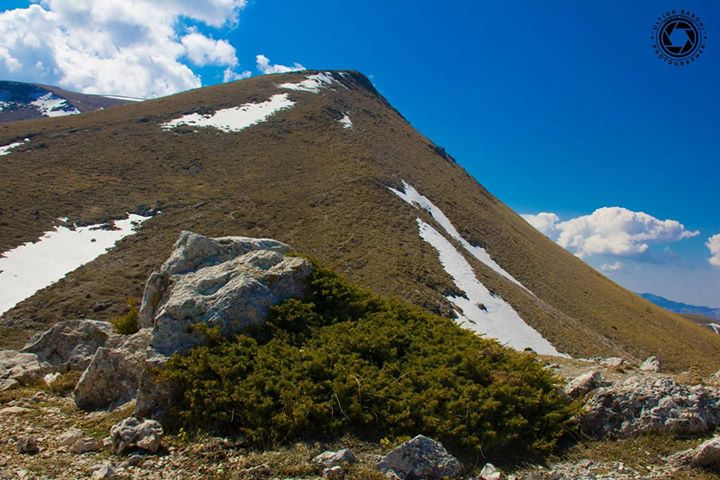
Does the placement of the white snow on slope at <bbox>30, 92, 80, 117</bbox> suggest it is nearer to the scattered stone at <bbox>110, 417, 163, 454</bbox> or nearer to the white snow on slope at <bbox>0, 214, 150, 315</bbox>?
the white snow on slope at <bbox>0, 214, 150, 315</bbox>

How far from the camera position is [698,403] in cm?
760

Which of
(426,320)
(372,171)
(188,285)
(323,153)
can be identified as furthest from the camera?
(323,153)

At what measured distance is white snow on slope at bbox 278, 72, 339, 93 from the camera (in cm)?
8438

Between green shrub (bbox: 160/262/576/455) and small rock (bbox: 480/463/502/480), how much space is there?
1.55 ft

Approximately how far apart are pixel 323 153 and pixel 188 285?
50.1 meters

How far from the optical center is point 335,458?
6.59 metres

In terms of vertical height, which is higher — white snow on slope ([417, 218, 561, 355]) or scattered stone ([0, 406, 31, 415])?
white snow on slope ([417, 218, 561, 355])

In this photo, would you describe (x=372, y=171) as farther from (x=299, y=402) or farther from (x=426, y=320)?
(x=299, y=402)

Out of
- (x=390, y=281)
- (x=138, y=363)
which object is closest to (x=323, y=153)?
(x=390, y=281)

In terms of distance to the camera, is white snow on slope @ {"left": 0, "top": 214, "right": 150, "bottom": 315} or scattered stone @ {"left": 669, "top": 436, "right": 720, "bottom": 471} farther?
white snow on slope @ {"left": 0, "top": 214, "right": 150, "bottom": 315}

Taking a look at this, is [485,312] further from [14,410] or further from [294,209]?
[14,410]

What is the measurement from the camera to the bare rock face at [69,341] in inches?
512

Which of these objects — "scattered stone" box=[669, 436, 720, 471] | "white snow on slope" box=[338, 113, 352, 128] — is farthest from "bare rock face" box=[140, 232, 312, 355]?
"white snow on slope" box=[338, 113, 352, 128]

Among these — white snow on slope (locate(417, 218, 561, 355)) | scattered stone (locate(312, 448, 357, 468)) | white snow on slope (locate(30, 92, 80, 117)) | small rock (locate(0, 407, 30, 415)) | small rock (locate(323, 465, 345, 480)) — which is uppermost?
white snow on slope (locate(30, 92, 80, 117))
